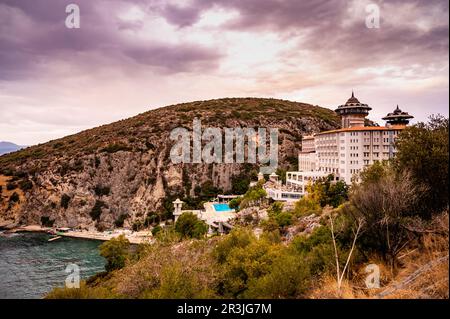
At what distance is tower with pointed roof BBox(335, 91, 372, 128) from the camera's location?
70.2 meters

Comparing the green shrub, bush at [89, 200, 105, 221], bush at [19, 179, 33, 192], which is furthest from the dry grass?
bush at [19, 179, 33, 192]

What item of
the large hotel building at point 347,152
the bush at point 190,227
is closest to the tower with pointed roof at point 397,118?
the large hotel building at point 347,152

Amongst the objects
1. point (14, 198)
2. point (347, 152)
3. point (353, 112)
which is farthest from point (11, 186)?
point (353, 112)

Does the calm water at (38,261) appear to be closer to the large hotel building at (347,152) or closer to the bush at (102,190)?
the bush at (102,190)

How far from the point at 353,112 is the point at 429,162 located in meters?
57.5

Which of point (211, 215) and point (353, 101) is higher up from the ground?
point (353, 101)

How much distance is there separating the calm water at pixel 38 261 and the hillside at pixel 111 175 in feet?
37.7

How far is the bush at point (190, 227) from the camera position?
48666mm

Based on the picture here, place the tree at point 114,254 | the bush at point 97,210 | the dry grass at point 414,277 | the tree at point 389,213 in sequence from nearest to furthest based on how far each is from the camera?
the dry grass at point 414,277 → the tree at point 389,213 → the tree at point 114,254 → the bush at point 97,210

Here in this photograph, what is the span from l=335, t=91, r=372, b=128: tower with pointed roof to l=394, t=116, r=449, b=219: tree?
5249 centimetres
